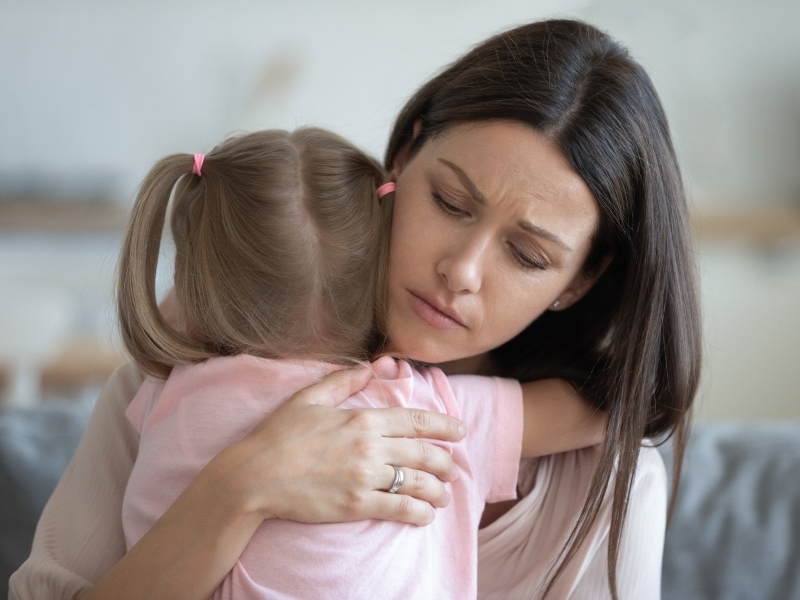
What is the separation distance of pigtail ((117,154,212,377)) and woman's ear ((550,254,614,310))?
53 centimetres

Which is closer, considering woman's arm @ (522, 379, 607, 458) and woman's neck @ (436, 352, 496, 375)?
woman's arm @ (522, 379, 607, 458)

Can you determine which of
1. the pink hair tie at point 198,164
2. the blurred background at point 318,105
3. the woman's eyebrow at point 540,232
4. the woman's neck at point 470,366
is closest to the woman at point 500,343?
the woman's eyebrow at point 540,232

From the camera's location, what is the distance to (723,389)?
3.60m

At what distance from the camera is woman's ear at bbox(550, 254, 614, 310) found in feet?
4.15

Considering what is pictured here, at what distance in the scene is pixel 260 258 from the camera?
1085 millimetres

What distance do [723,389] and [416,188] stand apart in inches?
112

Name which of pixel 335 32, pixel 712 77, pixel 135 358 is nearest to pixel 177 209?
pixel 135 358

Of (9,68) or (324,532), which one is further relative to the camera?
(9,68)

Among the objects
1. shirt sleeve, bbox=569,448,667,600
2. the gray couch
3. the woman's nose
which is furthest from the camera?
the gray couch

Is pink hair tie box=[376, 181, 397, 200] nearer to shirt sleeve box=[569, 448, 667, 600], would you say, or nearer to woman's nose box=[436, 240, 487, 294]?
woman's nose box=[436, 240, 487, 294]

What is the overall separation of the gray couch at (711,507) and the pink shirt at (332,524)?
0.45m

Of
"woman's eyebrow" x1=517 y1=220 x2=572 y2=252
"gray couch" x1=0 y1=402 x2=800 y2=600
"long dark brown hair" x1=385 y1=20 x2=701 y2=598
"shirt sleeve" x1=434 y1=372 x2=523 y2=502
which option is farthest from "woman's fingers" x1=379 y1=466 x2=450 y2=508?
"gray couch" x1=0 y1=402 x2=800 y2=600

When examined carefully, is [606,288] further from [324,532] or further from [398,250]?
[324,532]

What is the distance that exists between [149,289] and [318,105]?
2.58 meters
